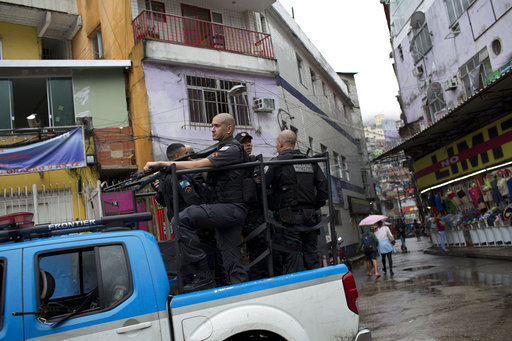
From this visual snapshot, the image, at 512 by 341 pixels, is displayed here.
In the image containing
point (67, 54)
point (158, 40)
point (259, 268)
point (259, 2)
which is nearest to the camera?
point (259, 268)

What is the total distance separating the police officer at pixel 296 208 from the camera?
434 centimetres

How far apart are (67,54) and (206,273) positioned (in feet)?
56.2

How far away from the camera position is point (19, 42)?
1634cm

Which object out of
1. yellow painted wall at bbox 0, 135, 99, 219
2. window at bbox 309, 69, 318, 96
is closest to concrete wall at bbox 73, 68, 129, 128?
yellow painted wall at bbox 0, 135, 99, 219

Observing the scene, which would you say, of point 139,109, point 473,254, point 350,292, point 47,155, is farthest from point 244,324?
point 473,254

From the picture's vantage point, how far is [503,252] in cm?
1338

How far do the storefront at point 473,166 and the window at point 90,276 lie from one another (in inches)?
441

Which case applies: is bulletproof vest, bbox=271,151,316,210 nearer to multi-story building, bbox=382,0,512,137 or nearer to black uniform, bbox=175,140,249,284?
black uniform, bbox=175,140,249,284

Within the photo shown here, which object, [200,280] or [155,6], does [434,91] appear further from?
[200,280]

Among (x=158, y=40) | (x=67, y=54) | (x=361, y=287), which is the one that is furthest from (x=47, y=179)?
(x=361, y=287)

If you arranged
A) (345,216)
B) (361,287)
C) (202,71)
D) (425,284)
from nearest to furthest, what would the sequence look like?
1. (425,284)
2. (361,287)
3. (202,71)
4. (345,216)

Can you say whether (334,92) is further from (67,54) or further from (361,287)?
(361,287)

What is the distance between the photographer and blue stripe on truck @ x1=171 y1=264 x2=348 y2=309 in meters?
3.14

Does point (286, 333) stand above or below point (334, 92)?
below
